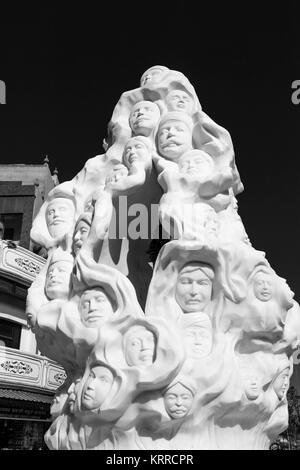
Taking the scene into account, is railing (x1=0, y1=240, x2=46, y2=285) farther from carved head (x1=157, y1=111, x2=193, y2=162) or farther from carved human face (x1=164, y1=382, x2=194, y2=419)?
carved human face (x1=164, y1=382, x2=194, y2=419)

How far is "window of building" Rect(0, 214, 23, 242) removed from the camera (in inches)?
824

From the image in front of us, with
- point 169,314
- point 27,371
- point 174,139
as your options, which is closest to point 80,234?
point 169,314

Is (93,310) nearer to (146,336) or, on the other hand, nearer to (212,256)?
(146,336)

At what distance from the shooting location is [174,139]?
6195mm

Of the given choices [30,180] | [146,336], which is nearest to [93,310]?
[146,336]

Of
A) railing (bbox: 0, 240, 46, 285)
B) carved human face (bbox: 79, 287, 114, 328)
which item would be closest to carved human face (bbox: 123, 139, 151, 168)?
carved human face (bbox: 79, 287, 114, 328)

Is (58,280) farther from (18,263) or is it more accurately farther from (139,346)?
(18,263)

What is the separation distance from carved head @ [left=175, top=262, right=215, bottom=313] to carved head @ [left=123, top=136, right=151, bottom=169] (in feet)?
5.28

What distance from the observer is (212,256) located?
526cm

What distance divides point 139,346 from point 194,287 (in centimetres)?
83

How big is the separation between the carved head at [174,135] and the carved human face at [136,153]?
0.18m

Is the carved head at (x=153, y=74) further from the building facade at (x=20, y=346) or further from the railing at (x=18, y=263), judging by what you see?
the railing at (x=18, y=263)

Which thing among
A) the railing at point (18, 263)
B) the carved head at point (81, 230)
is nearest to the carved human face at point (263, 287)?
the carved head at point (81, 230)
